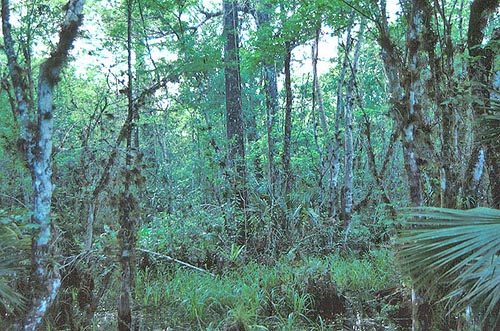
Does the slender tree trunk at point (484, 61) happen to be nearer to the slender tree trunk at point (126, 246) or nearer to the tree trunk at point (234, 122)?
the slender tree trunk at point (126, 246)

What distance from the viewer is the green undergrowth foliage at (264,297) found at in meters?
4.02

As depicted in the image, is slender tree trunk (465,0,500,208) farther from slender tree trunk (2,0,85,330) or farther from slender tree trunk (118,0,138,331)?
slender tree trunk (2,0,85,330)

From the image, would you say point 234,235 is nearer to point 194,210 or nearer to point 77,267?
point 194,210

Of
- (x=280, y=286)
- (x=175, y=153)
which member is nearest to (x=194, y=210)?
(x=280, y=286)

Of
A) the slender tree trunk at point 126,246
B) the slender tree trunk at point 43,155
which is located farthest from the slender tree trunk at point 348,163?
the slender tree trunk at point 43,155

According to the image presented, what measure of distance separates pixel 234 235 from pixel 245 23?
6.44m

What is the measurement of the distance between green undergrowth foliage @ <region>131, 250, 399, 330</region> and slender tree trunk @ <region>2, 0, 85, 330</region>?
1.09m

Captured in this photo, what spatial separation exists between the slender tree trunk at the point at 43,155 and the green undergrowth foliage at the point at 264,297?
109 cm

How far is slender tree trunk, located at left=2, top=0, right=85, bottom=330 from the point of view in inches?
128

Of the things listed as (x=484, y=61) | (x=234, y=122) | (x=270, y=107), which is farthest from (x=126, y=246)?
(x=270, y=107)

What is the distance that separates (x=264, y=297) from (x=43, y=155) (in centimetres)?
267

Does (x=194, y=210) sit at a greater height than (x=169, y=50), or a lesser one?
lesser

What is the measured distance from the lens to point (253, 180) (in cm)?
702

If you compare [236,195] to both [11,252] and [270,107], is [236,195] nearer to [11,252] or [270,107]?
[270,107]
